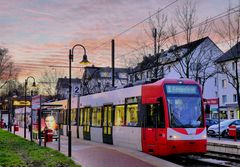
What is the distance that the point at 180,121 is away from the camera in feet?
65.6

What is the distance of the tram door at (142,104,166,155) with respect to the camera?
1997cm

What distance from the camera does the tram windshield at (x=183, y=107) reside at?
20.0m

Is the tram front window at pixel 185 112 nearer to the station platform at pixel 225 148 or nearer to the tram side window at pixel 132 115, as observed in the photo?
the tram side window at pixel 132 115

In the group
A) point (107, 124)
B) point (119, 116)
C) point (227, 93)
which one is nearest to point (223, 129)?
point (107, 124)

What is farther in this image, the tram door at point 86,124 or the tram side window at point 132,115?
the tram door at point 86,124

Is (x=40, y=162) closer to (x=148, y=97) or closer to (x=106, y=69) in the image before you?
(x=148, y=97)

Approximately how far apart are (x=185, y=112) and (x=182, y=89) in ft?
3.68

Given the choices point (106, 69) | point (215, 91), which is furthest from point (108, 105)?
point (106, 69)

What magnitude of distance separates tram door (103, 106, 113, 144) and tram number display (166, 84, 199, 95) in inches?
285

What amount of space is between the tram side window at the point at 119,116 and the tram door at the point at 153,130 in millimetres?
3584

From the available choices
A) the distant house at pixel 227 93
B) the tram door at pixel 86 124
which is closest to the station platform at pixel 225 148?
the tram door at pixel 86 124

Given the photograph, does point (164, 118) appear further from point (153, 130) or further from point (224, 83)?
point (224, 83)

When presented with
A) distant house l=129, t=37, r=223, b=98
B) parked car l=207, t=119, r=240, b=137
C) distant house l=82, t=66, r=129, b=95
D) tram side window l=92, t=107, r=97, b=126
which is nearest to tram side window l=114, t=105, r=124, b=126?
distant house l=129, t=37, r=223, b=98

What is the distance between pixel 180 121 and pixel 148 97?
2147mm
